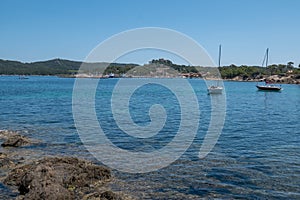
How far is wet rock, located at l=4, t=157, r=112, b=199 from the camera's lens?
39.6ft

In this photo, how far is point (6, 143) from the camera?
2219cm

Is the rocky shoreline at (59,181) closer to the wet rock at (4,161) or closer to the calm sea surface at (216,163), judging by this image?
the wet rock at (4,161)

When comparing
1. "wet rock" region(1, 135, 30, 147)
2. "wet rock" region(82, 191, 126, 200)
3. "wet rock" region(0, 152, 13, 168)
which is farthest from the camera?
"wet rock" region(1, 135, 30, 147)

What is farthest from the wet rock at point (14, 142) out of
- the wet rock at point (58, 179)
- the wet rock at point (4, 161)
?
the wet rock at point (58, 179)

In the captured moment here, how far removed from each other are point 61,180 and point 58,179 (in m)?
0.15

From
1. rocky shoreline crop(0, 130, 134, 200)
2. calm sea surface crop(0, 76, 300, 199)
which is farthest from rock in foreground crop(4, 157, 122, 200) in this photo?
calm sea surface crop(0, 76, 300, 199)

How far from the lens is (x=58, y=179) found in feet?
43.8

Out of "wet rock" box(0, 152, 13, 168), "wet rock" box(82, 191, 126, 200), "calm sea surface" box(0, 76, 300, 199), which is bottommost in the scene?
"calm sea surface" box(0, 76, 300, 199)

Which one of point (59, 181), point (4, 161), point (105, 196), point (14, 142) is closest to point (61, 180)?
point (59, 181)

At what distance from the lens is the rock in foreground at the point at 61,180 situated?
12.1 metres

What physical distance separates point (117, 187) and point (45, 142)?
11585 millimetres

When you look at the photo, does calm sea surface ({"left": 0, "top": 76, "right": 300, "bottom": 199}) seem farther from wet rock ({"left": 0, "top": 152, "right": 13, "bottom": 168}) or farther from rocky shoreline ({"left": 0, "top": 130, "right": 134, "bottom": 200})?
wet rock ({"left": 0, "top": 152, "right": 13, "bottom": 168})

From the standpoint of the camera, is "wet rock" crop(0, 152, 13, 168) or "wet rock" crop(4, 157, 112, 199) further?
"wet rock" crop(0, 152, 13, 168)

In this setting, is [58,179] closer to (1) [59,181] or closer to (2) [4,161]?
(1) [59,181]
